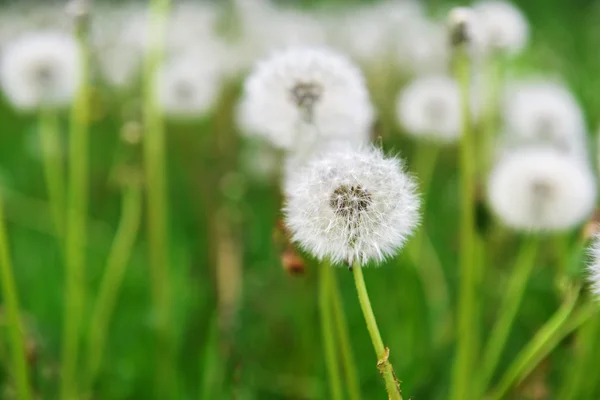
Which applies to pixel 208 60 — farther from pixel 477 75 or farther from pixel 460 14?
pixel 460 14

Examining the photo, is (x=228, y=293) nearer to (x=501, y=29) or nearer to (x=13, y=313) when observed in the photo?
(x=13, y=313)

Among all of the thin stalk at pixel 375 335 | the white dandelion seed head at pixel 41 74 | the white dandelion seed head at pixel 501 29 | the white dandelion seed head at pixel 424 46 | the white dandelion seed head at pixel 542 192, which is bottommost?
the thin stalk at pixel 375 335

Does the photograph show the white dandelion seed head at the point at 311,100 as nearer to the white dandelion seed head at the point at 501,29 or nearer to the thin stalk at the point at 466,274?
the thin stalk at the point at 466,274

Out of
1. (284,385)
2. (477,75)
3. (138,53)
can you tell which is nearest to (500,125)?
(477,75)

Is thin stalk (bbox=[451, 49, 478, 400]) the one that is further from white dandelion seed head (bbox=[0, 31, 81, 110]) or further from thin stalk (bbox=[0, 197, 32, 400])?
white dandelion seed head (bbox=[0, 31, 81, 110])

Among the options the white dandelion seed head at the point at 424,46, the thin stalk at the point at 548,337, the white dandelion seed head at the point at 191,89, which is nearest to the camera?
the thin stalk at the point at 548,337

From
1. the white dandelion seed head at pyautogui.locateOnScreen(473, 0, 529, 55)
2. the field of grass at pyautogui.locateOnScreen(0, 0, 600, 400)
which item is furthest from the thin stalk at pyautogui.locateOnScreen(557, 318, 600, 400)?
the white dandelion seed head at pyautogui.locateOnScreen(473, 0, 529, 55)

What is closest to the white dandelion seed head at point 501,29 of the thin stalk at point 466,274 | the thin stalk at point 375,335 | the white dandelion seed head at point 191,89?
the thin stalk at point 466,274
